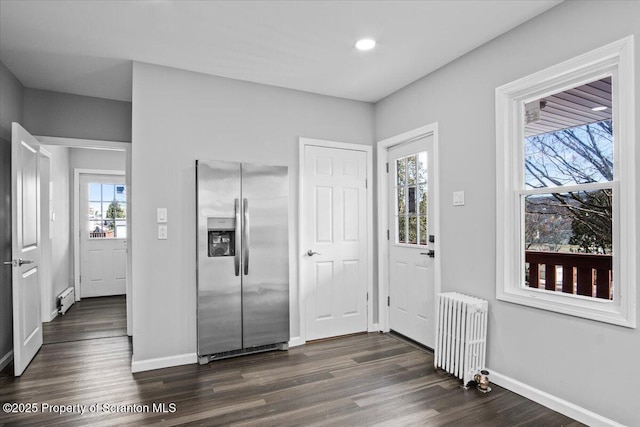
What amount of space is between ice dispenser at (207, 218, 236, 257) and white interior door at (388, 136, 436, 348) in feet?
5.71

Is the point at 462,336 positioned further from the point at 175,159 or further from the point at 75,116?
the point at 75,116

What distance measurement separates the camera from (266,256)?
139 inches

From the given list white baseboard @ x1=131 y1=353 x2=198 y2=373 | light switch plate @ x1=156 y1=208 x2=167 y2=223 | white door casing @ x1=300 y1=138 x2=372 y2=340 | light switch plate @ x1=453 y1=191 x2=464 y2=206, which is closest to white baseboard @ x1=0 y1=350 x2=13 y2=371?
white baseboard @ x1=131 y1=353 x2=198 y2=373

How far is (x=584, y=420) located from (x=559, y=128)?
6.02ft

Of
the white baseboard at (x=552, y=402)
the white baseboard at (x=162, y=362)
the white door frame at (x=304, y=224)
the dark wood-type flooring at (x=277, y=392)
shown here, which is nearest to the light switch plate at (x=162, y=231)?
the white baseboard at (x=162, y=362)

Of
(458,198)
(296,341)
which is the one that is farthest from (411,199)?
(296,341)

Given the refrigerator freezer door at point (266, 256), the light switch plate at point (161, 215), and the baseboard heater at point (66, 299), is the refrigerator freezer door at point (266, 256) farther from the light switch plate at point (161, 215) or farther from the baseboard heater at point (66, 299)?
the baseboard heater at point (66, 299)

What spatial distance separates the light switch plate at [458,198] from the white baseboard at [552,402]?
4.30 feet

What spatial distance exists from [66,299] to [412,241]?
4.82 m

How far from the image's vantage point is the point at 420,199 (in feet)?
12.1

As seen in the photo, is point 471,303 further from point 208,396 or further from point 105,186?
point 105,186

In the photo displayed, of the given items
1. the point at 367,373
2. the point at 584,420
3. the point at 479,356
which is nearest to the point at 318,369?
the point at 367,373

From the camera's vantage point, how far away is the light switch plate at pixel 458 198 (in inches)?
A: 123

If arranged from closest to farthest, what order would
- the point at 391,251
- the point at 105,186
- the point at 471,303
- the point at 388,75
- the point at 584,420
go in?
the point at 584,420 → the point at 471,303 → the point at 388,75 → the point at 391,251 → the point at 105,186
